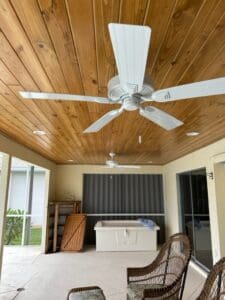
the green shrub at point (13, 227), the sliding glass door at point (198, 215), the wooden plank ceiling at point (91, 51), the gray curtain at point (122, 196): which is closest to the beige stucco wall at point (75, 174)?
the gray curtain at point (122, 196)

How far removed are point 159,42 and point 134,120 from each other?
145 centimetres

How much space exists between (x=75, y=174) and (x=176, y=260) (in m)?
4.80

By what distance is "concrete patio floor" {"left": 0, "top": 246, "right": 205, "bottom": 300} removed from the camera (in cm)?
353

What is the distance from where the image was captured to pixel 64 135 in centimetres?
360

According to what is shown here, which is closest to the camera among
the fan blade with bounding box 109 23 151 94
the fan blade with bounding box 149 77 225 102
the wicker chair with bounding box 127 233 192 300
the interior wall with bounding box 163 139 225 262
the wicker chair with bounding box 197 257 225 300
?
the fan blade with bounding box 109 23 151 94

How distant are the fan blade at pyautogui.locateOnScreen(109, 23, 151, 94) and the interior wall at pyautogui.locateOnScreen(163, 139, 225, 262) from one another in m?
3.13

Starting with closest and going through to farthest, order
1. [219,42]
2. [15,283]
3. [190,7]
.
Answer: [190,7] → [219,42] → [15,283]

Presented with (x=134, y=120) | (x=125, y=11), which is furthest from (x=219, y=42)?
(x=134, y=120)

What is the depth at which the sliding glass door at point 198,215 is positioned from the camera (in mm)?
4527

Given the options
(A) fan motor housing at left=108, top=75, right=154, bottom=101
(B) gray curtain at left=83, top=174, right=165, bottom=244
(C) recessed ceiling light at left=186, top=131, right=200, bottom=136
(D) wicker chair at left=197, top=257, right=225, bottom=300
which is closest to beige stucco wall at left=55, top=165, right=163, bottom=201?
(B) gray curtain at left=83, top=174, right=165, bottom=244

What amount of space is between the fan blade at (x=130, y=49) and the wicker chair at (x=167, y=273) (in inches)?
87.8

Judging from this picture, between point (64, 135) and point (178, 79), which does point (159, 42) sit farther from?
point (64, 135)

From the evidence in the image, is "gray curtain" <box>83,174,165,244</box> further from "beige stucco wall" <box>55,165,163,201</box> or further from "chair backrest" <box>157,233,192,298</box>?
"chair backrest" <box>157,233,192,298</box>

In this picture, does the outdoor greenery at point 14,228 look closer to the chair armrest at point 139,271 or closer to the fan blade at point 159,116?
the chair armrest at point 139,271
